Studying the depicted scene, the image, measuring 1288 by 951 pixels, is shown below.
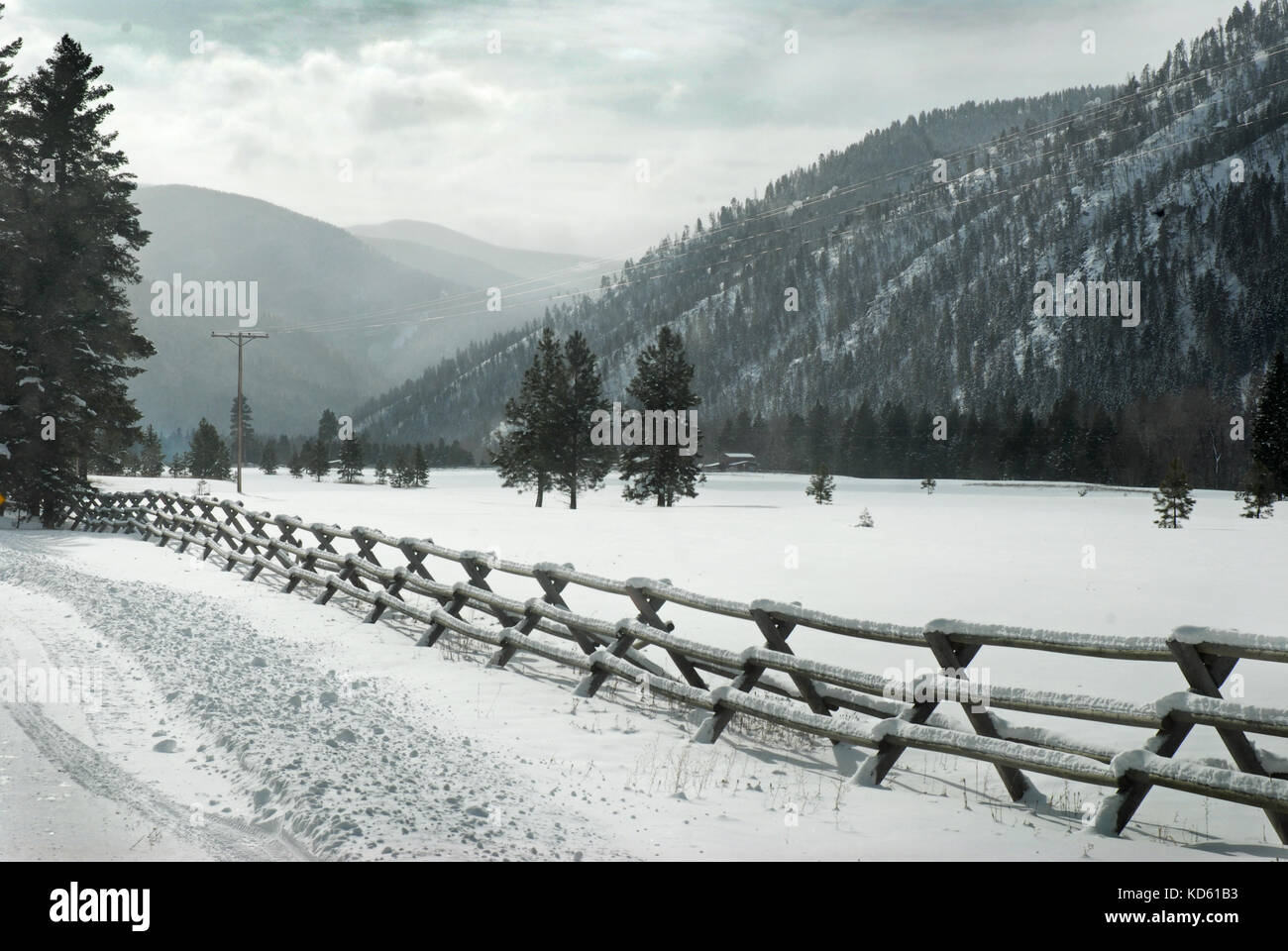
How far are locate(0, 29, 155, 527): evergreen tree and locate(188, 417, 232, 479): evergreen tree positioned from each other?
2672 inches

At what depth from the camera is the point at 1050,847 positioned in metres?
5.06

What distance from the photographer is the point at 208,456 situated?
95562 mm

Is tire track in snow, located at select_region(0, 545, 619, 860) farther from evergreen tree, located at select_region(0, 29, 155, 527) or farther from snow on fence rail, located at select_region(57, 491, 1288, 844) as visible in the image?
evergreen tree, located at select_region(0, 29, 155, 527)

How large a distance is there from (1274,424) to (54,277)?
6244cm

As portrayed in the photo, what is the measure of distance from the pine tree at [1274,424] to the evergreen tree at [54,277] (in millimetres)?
59215

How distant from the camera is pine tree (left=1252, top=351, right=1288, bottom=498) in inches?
2060

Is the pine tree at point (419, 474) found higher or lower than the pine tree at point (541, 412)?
lower

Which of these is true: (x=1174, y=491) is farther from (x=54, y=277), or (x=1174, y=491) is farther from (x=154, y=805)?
(x=54, y=277)

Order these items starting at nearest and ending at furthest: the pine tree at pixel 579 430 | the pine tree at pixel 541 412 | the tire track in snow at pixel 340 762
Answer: the tire track in snow at pixel 340 762 < the pine tree at pixel 541 412 < the pine tree at pixel 579 430

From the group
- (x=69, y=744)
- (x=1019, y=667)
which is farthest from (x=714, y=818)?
(x=1019, y=667)

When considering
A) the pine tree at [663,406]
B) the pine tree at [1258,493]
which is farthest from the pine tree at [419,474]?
the pine tree at [1258,493]

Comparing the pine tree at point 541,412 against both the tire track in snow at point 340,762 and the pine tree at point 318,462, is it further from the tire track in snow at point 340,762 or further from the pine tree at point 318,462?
the pine tree at point 318,462

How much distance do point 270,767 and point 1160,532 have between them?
28.5 m

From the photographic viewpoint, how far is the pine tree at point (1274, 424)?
5231cm
